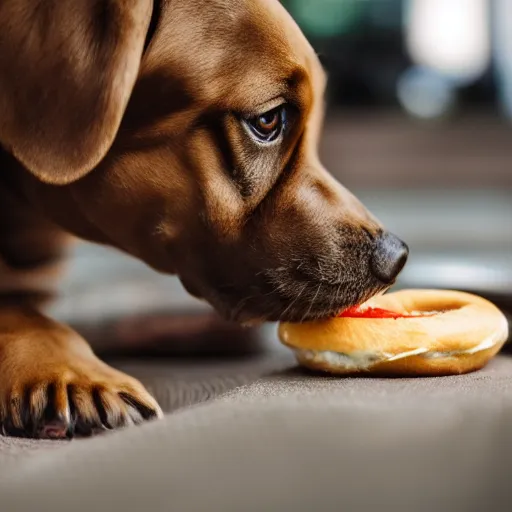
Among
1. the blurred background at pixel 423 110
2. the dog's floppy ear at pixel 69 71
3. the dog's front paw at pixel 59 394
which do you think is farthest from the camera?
the blurred background at pixel 423 110

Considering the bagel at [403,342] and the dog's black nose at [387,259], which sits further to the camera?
the dog's black nose at [387,259]

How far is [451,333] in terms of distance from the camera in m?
0.96

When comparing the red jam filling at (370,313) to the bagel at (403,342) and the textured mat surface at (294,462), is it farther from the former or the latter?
the textured mat surface at (294,462)

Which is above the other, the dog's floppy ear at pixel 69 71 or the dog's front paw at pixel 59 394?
the dog's floppy ear at pixel 69 71

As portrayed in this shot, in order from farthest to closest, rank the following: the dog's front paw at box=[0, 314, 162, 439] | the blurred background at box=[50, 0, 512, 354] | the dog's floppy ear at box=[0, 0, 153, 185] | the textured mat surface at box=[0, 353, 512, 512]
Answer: the blurred background at box=[50, 0, 512, 354]
the dog's floppy ear at box=[0, 0, 153, 185]
the dog's front paw at box=[0, 314, 162, 439]
the textured mat surface at box=[0, 353, 512, 512]

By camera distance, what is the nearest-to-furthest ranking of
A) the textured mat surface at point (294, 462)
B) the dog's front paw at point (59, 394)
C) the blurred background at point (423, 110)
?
1. the textured mat surface at point (294, 462)
2. the dog's front paw at point (59, 394)
3. the blurred background at point (423, 110)

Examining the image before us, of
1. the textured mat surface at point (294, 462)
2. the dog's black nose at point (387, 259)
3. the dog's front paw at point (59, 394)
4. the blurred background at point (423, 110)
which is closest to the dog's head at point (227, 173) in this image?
the dog's black nose at point (387, 259)

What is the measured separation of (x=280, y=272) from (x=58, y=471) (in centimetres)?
54

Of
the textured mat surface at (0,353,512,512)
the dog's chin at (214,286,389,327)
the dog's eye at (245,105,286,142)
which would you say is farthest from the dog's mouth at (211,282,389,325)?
the textured mat surface at (0,353,512,512)

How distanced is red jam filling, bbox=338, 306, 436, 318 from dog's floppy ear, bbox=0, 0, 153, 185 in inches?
14.3

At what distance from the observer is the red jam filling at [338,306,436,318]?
1.02m

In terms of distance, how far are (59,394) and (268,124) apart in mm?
442

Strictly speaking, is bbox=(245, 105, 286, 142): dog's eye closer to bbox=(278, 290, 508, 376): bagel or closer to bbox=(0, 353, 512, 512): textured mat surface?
bbox=(278, 290, 508, 376): bagel

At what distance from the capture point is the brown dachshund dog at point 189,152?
102cm
